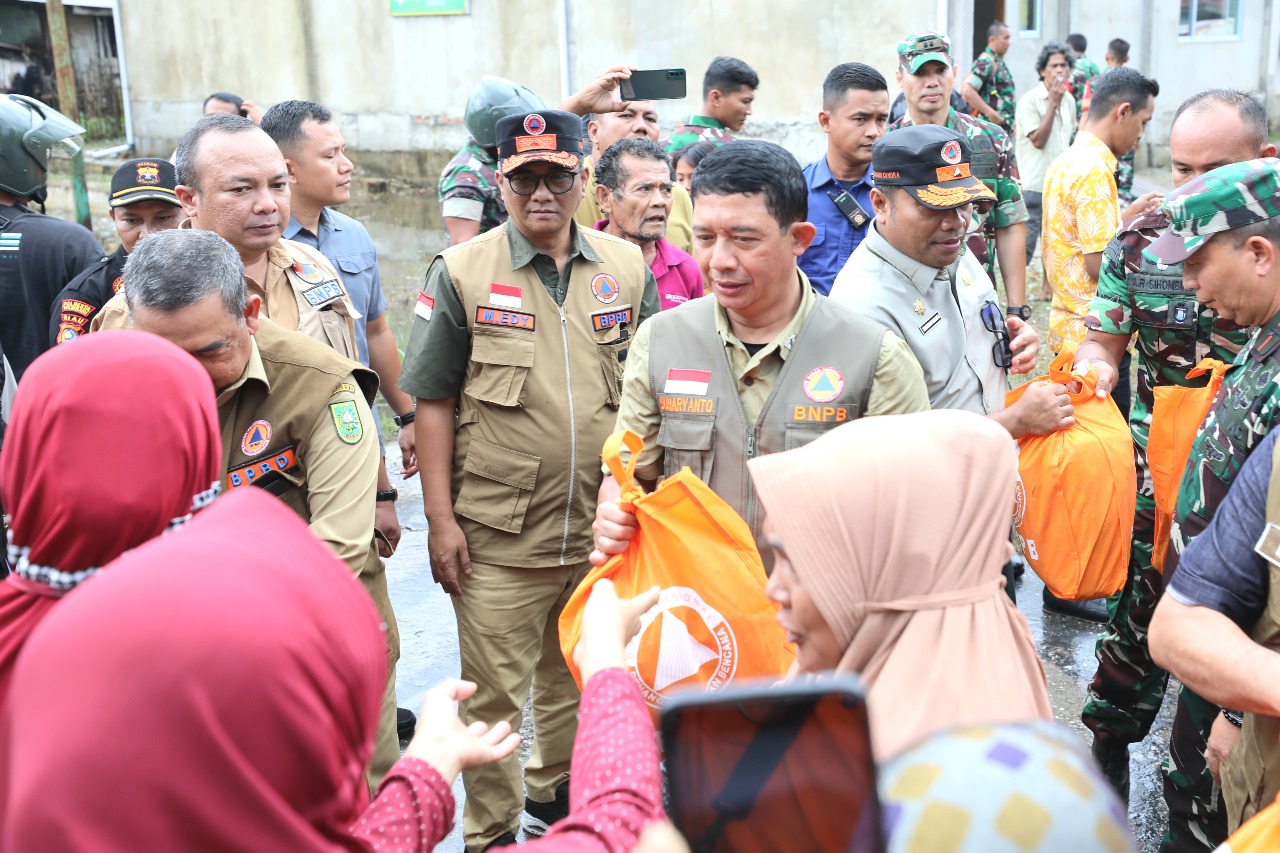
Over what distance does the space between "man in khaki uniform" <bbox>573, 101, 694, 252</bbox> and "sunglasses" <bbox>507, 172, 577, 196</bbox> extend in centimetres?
165

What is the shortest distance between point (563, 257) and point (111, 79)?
20.5 meters

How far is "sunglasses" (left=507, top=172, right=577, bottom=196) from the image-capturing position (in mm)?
3543

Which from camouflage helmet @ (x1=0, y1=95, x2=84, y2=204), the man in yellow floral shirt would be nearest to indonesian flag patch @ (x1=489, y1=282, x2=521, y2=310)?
camouflage helmet @ (x1=0, y1=95, x2=84, y2=204)

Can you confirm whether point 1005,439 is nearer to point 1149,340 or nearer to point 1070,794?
point 1070,794

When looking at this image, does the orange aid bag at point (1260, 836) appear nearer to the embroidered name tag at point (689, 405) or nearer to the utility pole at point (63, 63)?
the embroidered name tag at point (689, 405)

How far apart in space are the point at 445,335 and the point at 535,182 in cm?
56

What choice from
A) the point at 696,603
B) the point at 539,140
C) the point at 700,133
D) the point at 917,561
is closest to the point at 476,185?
the point at 700,133

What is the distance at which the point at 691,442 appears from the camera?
2.80 metres

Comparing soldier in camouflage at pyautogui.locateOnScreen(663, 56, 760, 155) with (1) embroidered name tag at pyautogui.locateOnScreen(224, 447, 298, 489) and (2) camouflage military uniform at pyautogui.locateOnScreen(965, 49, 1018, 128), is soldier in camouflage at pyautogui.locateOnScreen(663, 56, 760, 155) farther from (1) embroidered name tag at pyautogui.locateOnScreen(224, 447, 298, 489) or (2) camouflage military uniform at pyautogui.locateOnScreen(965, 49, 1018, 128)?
(2) camouflage military uniform at pyautogui.locateOnScreen(965, 49, 1018, 128)

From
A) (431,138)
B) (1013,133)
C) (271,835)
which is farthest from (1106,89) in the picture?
(431,138)

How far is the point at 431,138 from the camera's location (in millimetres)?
14734

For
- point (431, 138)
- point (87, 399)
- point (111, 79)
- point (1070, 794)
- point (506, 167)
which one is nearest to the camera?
point (1070, 794)

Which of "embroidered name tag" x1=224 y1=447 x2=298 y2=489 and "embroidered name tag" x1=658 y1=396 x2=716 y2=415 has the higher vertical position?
"embroidered name tag" x1=658 y1=396 x2=716 y2=415

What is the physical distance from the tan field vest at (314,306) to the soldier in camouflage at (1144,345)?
2450 mm
